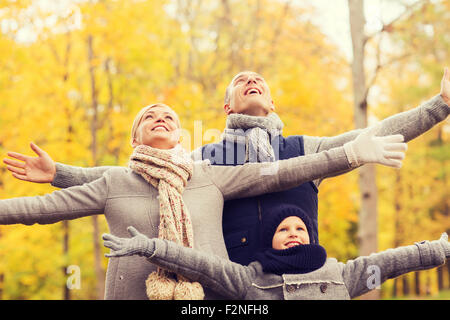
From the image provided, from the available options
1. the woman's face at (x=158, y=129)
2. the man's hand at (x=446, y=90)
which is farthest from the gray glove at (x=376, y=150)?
the woman's face at (x=158, y=129)

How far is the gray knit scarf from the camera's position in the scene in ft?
10.2

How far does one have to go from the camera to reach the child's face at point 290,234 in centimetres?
270

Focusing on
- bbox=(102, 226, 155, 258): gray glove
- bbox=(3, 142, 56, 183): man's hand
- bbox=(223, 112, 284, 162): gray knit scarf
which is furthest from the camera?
bbox=(223, 112, 284, 162): gray knit scarf

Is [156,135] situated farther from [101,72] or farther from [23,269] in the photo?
[23,269]

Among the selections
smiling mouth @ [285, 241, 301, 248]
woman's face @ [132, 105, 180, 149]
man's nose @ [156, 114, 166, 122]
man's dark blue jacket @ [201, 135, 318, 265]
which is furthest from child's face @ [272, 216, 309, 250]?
man's nose @ [156, 114, 166, 122]

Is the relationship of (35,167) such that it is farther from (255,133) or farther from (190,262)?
(255,133)

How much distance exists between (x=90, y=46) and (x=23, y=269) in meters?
5.49

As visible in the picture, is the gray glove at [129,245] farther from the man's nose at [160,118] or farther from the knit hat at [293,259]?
the man's nose at [160,118]

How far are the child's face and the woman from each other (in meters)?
0.21

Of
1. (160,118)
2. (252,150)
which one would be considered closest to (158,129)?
(160,118)

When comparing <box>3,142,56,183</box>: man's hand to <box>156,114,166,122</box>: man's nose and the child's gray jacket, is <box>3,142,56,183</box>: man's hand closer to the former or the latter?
<box>156,114,166,122</box>: man's nose

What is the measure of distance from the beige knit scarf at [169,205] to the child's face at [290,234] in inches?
19.1

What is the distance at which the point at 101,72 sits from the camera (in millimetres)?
10672

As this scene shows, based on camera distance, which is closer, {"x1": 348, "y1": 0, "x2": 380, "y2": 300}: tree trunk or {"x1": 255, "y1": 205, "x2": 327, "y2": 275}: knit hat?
{"x1": 255, "y1": 205, "x2": 327, "y2": 275}: knit hat
